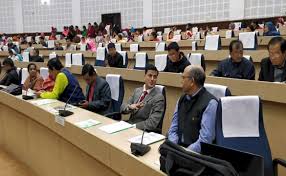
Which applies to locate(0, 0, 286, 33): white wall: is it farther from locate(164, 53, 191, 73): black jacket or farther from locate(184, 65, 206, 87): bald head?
locate(184, 65, 206, 87): bald head

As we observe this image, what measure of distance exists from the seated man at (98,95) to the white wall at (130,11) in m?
9.98

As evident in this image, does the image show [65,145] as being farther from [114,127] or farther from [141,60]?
[141,60]

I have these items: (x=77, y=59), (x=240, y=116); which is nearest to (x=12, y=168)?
(x=240, y=116)

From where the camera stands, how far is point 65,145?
267 centimetres

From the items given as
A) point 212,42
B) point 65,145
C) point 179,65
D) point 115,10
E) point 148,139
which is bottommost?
point 65,145

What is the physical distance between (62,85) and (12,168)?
106cm

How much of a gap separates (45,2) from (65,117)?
16.9 meters

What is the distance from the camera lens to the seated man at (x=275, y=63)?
119 inches

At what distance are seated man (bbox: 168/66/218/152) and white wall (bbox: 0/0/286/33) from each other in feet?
34.9

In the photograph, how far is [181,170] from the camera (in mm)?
1406

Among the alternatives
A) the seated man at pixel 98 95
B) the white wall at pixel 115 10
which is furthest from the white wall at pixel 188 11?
the seated man at pixel 98 95

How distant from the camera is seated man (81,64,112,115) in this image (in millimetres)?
3611

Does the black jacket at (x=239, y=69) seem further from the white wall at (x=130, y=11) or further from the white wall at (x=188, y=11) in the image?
the white wall at (x=188, y=11)

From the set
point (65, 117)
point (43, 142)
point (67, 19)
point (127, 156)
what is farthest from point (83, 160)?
point (67, 19)
